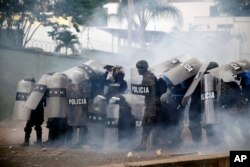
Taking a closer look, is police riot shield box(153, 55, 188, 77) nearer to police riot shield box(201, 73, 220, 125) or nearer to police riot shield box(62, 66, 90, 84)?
police riot shield box(201, 73, 220, 125)

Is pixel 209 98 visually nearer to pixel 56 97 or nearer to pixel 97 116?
pixel 97 116

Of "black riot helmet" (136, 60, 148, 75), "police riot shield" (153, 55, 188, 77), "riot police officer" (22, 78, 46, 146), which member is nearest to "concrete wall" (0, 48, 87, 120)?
"riot police officer" (22, 78, 46, 146)

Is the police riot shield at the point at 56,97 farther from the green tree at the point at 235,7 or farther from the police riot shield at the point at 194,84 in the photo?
the green tree at the point at 235,7

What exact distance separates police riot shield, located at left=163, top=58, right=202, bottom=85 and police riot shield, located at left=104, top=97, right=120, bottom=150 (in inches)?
45.5

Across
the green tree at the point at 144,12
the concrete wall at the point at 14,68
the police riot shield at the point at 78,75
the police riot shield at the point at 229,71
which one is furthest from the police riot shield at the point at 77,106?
the green tree at the point at 144,12

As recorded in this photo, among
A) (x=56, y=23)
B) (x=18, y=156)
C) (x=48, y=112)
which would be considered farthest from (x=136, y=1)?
(x=18, y=156)

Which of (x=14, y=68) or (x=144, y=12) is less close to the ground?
(x=144, y=12)

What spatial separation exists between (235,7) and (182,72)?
650 centimetres

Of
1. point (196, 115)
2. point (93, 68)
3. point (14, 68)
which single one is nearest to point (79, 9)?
point (14, 68)

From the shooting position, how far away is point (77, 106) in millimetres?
8297

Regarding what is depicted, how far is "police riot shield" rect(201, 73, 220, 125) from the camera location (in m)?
7.80

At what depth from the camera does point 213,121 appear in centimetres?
776

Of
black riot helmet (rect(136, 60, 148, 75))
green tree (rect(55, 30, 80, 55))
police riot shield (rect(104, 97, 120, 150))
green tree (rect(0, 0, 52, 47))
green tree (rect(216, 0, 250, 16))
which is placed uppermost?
green tree (rect(216, 0, 250, 16))

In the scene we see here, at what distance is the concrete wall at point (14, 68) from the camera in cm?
1338
